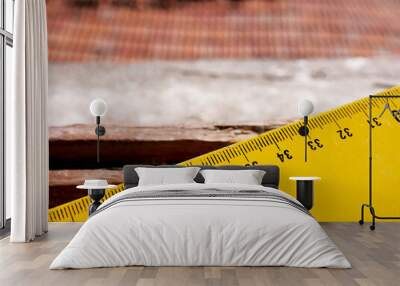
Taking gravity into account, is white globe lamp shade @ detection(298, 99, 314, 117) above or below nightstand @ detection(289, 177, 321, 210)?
above

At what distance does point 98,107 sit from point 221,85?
1419 mm

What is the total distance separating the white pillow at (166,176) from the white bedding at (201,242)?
1.82m

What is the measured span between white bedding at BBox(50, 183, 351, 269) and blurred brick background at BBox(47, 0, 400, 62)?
3020mm

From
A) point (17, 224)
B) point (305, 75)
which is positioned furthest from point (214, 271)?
point (305, 75)

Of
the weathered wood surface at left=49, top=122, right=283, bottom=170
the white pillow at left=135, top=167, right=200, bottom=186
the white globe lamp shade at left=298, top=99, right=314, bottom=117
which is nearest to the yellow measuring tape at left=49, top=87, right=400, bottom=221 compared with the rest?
the weathered wood surface at left=49, top=122, right=283, bottom=170

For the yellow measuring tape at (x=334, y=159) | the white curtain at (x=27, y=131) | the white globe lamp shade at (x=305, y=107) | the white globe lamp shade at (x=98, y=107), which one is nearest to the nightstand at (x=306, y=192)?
the yellow measuring tape at (x=334, y=159)

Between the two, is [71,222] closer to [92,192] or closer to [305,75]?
[92,192]

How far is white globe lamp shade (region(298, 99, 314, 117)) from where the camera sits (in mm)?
6500

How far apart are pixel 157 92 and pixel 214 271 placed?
3.19 metres

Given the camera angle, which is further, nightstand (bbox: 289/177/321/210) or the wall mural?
the wall mural

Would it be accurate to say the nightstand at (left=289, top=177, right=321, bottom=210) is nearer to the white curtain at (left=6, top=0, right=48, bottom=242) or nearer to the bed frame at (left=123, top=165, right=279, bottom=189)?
the bed frame at (left=123, top=165, right=279, bottom=189)

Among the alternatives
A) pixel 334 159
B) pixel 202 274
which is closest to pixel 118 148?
pixel 334 159

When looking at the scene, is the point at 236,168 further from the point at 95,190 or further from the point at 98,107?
the point at 98,107

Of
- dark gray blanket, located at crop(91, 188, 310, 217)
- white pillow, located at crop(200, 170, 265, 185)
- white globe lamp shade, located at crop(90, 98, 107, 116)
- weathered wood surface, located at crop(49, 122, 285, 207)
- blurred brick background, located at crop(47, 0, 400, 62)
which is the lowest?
dark gray blanket, located at crop(91, 188, 310, 217)
